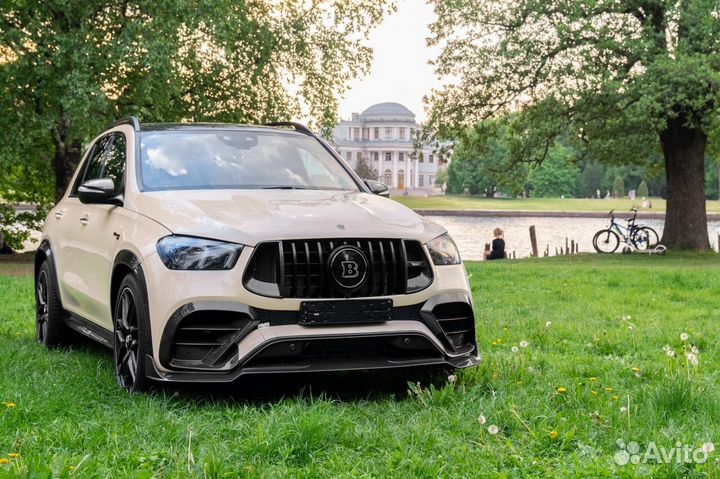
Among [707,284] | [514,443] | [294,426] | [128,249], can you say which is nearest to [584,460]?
[514,443]

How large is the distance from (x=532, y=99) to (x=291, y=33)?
292 inches

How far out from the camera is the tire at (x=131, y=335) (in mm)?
5188

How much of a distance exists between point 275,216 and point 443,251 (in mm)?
1080

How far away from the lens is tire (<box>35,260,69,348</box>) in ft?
24.0

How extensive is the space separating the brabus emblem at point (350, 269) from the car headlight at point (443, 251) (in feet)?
1.90

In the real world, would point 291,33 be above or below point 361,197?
above

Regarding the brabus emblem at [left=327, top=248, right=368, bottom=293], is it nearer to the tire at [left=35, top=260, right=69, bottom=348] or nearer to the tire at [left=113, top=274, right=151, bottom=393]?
the tire at [left=113, top=274, right=151, bottom=393]

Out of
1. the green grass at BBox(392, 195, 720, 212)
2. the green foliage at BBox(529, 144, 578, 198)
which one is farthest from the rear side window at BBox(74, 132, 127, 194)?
the green foliage at BBox(529, 144, 578, 198)

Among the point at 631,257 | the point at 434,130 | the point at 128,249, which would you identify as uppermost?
the point at 434,130

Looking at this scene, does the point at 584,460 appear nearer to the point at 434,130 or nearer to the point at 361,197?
the point at 361,197

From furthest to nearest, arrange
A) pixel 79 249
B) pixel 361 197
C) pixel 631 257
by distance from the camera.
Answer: pixel 631 257 < pixel 79 249 < pixel 361 197

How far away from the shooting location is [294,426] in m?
4.39

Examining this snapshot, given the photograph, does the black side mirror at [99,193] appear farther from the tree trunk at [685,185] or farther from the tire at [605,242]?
the tire at [605,242]

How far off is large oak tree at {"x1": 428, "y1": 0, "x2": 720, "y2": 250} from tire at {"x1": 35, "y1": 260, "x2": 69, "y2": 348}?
701 inches
